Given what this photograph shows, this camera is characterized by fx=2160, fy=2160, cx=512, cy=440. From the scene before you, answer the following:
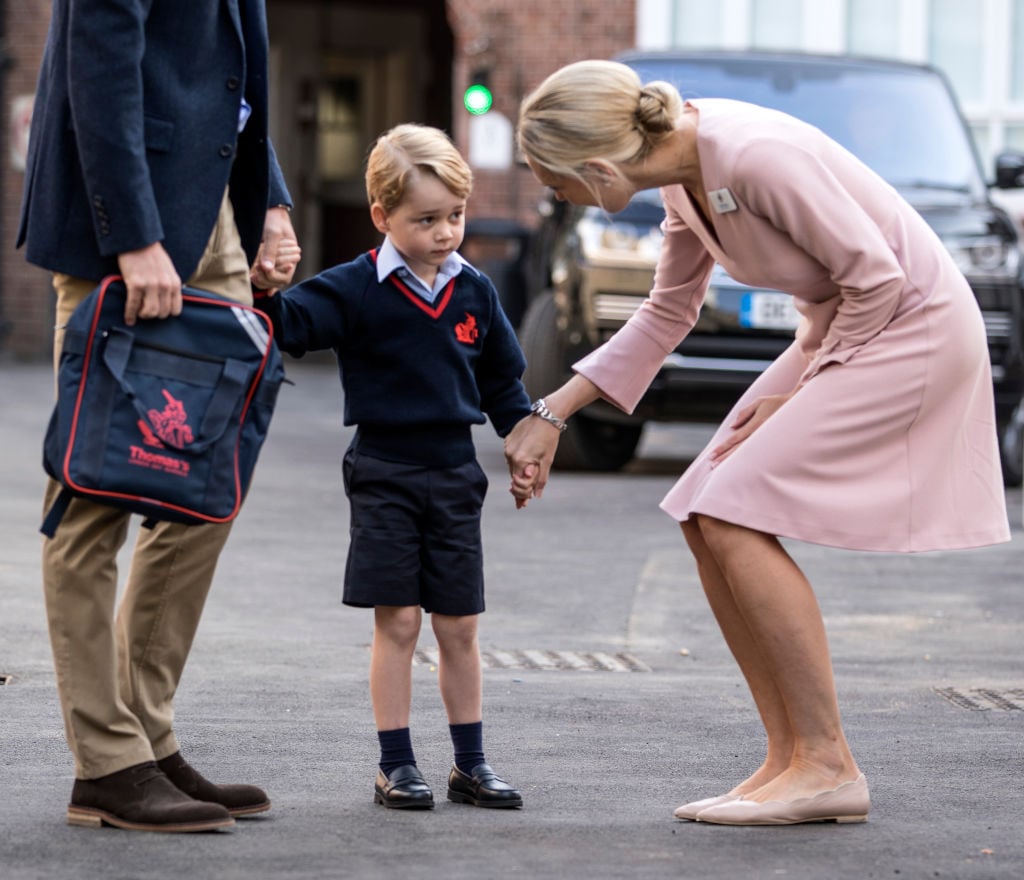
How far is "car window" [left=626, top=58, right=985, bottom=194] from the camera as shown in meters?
10.9

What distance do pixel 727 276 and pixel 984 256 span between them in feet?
4.81

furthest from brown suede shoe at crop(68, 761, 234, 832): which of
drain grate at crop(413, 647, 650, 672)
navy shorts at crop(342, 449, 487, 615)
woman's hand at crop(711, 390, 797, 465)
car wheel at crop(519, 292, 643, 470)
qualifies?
car wheel at crop(519, 292, 643, 470)

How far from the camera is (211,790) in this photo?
13.3ft

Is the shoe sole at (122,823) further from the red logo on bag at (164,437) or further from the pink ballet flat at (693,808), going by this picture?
the pink ballet flat at (693,808)

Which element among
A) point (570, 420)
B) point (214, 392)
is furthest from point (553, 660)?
point (570, 420)

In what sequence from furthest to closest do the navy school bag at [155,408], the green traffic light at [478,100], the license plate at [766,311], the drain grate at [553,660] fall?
the green traffic light at [478,100]
the license plate at [766,311]
the drain grate at [553,660]
the navy school bag at [155,408]

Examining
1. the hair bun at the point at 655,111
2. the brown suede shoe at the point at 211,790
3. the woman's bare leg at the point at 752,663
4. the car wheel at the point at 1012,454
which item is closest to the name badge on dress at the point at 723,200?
the hair bun at the point at 655,111

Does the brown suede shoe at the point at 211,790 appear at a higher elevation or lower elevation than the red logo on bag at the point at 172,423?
lower

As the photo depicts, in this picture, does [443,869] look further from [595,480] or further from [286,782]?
[595,480]

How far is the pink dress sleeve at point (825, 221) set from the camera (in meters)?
4.02

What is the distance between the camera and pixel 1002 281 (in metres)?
10.2

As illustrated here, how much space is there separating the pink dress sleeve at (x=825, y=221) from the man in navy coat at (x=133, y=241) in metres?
0.93

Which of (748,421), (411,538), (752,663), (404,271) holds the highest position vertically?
(404,271)

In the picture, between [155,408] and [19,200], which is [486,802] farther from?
[19,200]
